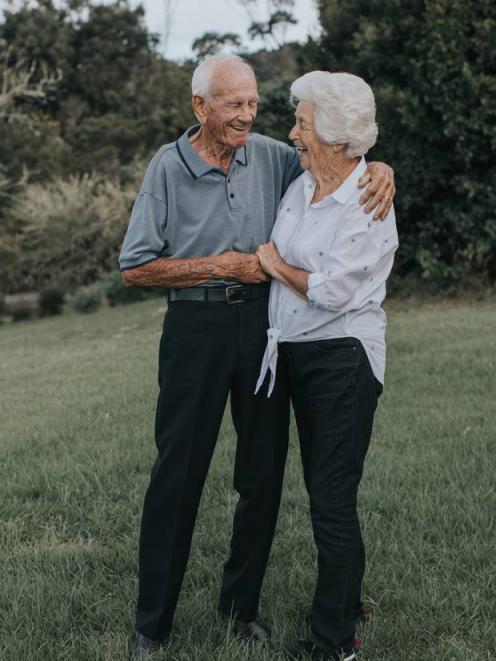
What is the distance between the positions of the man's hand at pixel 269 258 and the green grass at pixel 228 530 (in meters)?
1.38

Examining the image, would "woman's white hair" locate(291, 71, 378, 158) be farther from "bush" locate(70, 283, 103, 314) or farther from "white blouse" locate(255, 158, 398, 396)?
"bush" locate(70, 283, 103, 314)

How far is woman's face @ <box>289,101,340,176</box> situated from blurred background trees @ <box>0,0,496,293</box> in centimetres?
274

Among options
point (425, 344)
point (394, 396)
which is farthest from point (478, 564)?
point (425, 344)

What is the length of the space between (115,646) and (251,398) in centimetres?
107

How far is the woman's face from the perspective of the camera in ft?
9.71

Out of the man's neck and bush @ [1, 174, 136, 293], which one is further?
bush @ [1, 174, 136, 293]

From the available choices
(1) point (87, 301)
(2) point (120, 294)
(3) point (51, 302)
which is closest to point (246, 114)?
(1) point (87, 301)

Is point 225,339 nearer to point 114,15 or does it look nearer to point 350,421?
point 350,421

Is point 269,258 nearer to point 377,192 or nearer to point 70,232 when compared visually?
point 377,192

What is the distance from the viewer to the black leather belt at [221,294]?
3.20 metres

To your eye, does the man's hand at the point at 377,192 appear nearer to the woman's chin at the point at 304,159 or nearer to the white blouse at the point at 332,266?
the white blouse at the point at 332,266

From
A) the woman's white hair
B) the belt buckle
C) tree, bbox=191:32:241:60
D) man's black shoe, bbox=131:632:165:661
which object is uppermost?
tree, bbox=191:32:241:60

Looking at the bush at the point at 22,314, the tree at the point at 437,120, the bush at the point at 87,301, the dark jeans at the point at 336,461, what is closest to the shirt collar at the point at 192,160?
the dark jeans at the point at 336,461

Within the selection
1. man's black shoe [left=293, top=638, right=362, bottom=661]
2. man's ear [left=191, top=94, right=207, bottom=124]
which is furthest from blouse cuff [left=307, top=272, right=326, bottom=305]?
man's black shoe [left=293, top=638, right=362, bottom=661]
